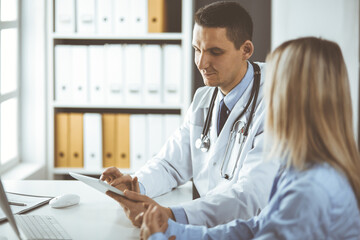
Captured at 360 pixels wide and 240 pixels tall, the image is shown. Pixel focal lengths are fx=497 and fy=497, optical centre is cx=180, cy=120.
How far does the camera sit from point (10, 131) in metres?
2.90

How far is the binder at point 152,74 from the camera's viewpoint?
2730 mm

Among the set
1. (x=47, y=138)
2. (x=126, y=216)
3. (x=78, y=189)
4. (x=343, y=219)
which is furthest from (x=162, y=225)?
(x=47, y=138)

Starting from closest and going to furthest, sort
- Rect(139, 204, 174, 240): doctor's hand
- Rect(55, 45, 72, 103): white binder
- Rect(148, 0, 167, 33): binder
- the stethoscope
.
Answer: Rect(139, 204, 174, 240): doctor's hand → the stethoscope → Rect(148, 0, 167, 33): binder → Rect(55, 45, 72, 103): white binder

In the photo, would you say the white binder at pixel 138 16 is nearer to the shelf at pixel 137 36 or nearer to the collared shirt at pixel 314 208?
the shelf at pixel 137 36

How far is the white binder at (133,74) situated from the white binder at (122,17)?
100mm

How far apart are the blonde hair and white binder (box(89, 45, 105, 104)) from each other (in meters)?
1.85

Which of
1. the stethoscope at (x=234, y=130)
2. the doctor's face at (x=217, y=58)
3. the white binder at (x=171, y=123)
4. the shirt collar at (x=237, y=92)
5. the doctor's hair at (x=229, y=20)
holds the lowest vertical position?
the white binder at (x=171, y=123)

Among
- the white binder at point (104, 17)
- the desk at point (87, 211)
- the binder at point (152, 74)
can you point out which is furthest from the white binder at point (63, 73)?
the desk at point (87, 211)

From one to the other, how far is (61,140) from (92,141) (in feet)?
0.64

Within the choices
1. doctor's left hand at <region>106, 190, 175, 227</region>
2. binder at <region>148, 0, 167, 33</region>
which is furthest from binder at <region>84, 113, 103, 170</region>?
doctor's left hand at <region>106, 190, 175, 227</region>

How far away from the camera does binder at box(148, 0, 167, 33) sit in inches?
107

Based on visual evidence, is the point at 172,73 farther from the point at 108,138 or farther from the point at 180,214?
the point at 180,214

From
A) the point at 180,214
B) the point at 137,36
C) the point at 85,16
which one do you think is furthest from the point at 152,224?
the point at 85,16

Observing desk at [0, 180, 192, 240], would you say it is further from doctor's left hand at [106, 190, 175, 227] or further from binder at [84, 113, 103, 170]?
binder at [84, 113, 103, 170]
